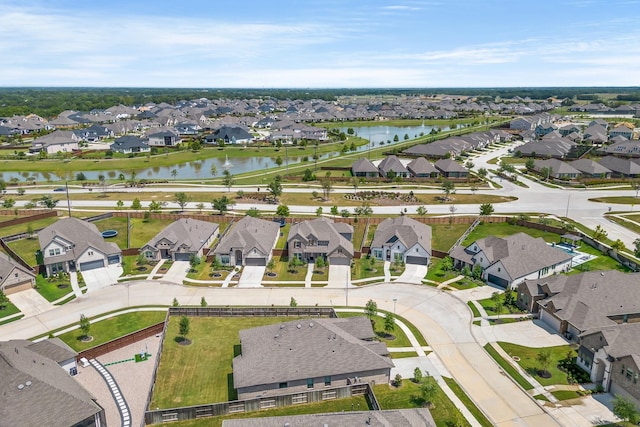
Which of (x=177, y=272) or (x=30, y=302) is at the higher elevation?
(x=177, y=272)

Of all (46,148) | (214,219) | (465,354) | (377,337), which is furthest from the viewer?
(46,148)

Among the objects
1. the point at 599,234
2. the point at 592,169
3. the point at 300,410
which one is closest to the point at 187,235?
the point at 300,410

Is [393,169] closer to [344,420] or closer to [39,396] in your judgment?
[344,420]

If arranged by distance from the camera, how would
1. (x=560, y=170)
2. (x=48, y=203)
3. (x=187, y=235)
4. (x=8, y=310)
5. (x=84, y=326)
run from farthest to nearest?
(x=560, y=170) → (x=48, y=203) → (x=187, y=235) → (x=8, y=310) → (x=84, y=326)

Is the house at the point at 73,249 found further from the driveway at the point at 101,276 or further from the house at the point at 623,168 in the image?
the house at the point at 623,168

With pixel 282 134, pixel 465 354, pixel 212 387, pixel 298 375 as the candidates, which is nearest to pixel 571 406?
pixel 465 354

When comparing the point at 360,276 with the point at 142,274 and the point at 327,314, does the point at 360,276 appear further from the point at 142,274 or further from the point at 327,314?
the point at 142,274

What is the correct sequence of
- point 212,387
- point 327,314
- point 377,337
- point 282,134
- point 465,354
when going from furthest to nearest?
point 282,134, point 327,314, point 377,337, point 465,354, point 212,387
